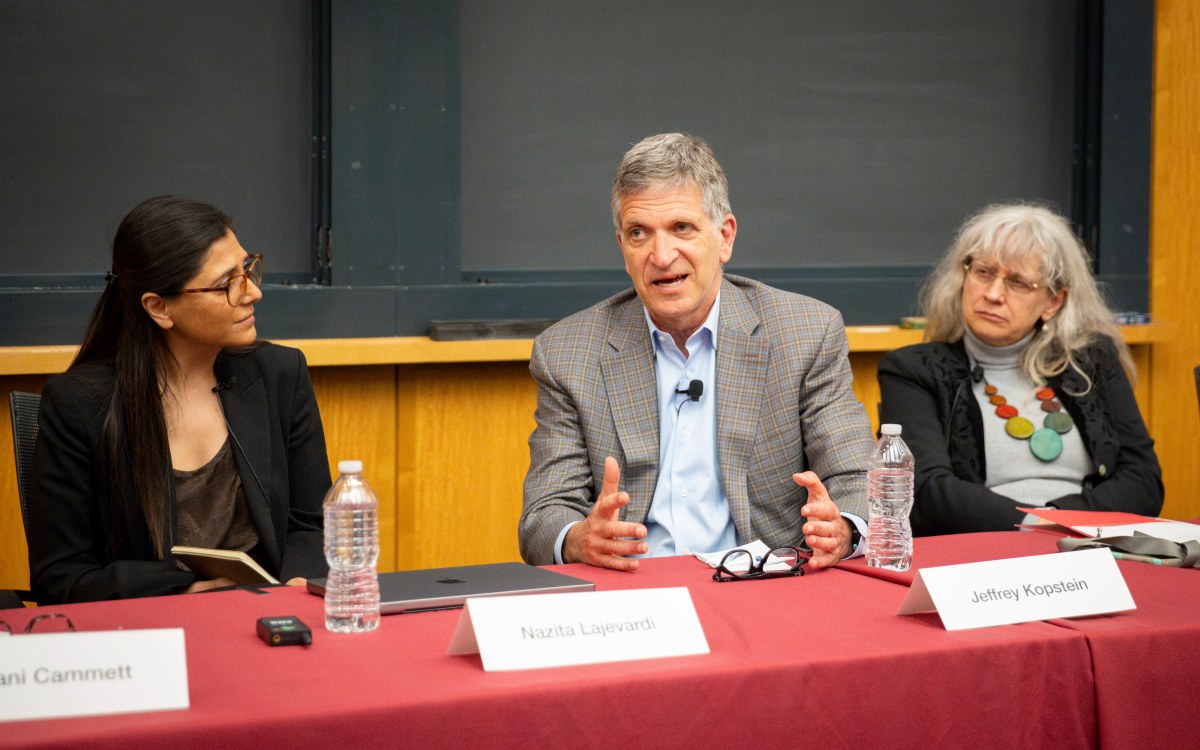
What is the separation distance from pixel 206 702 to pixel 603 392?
52.2 inches

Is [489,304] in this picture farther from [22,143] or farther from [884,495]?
[884,495]

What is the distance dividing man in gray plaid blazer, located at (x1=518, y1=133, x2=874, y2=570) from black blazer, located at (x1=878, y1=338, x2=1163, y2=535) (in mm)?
565

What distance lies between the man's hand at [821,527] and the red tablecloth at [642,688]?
8.9 inches

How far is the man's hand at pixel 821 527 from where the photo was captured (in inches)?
81.0

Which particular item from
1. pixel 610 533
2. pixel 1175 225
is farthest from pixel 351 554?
pixel 1175 225

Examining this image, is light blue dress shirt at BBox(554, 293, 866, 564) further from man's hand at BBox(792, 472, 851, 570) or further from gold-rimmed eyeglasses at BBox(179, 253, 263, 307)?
gold-rimmed eyeglasses at BBox(179, 253, 263, 307)

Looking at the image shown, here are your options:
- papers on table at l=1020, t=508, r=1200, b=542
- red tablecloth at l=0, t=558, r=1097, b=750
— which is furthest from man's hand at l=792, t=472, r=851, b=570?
papers on table at l=1020, t=508, r=1200, b=542

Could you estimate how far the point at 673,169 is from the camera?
2.51m

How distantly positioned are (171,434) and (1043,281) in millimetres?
2147

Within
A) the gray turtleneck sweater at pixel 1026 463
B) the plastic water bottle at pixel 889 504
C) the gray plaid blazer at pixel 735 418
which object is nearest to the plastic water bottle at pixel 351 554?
the gray plaid blazer at pixel 735 418

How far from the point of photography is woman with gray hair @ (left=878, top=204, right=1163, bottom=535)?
3.08 m

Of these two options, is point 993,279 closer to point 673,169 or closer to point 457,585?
point 673,169

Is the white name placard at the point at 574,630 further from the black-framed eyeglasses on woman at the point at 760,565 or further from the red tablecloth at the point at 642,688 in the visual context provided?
the black-framed eyeglasses on woman at the point at 760,565

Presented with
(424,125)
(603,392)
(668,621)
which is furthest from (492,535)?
(668,621)
